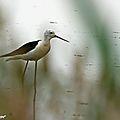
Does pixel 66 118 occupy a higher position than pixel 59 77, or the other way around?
pixel 59 77

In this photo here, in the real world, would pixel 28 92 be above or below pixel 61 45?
below

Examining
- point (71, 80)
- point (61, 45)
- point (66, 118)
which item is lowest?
point (66, 118)

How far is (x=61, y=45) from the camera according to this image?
1177 mm

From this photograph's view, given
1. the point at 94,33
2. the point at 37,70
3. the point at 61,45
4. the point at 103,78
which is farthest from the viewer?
the point at 61,45

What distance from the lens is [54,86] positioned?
110 centimetres

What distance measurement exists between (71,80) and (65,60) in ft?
0.25

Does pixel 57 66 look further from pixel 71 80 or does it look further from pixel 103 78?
pixel 103 78

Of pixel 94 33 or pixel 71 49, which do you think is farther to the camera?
pixel 71 49

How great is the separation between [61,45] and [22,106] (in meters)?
0.27

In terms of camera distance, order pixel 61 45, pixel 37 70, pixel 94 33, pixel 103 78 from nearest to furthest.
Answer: pixel 94 33 < pixel 103 78 < pixel 37 70 < pixel 61 45

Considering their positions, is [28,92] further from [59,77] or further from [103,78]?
[103,78]

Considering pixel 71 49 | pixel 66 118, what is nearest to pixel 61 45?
pixel 71 49

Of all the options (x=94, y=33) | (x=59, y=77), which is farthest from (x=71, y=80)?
(x=94, y=33)

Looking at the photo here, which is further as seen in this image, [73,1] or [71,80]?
[71,80]
